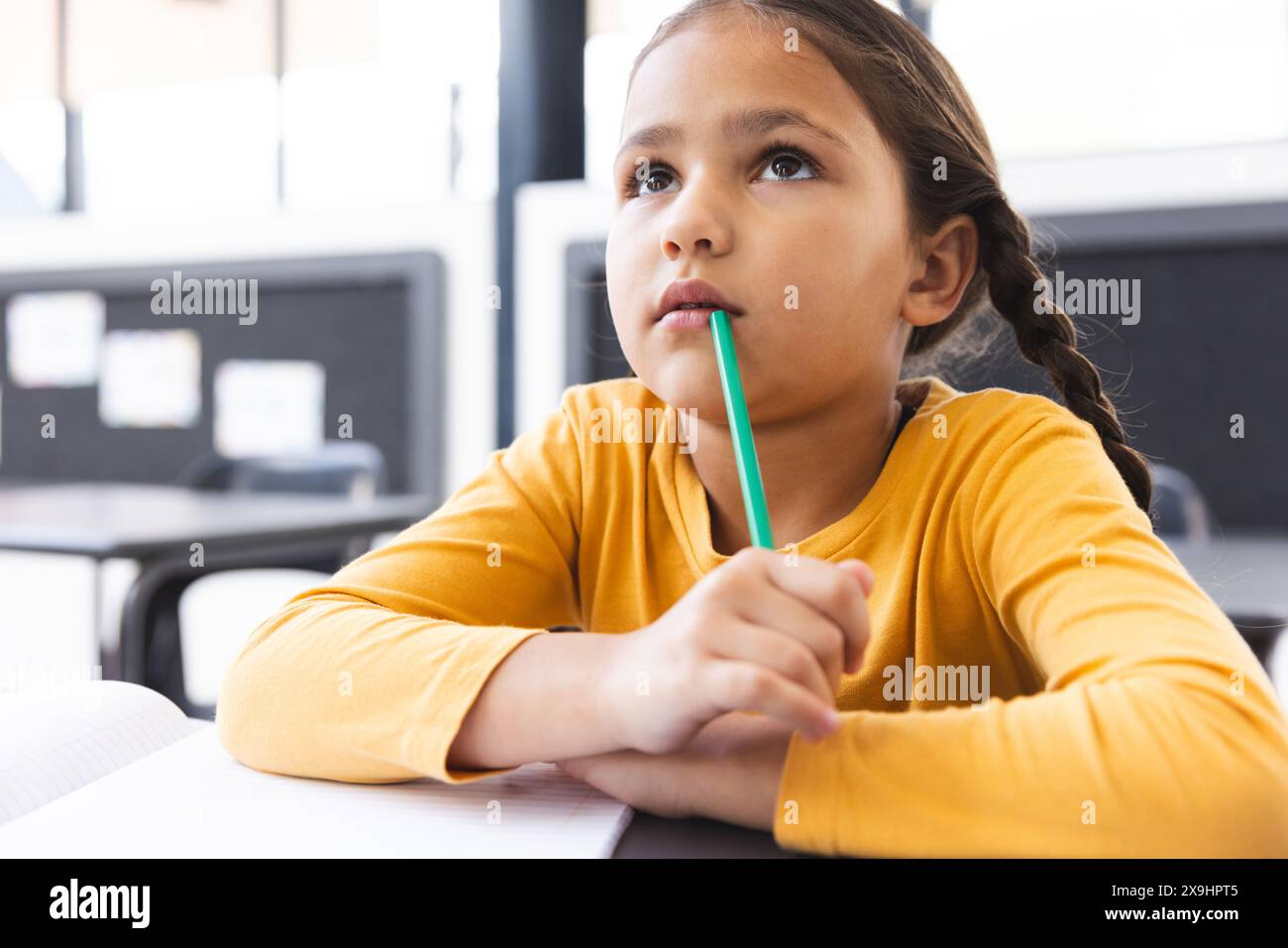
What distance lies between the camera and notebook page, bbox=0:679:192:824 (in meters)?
0.62

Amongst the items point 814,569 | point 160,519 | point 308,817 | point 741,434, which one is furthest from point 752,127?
point 160,519

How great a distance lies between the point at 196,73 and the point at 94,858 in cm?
310

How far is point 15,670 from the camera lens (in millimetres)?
2010

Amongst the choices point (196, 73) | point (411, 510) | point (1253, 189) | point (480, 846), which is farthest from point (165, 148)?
point (480, 846)

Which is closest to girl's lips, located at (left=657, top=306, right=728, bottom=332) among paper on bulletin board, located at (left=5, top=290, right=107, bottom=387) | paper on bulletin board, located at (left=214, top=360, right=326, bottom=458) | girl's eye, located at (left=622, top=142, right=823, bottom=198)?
girl's eye, located at (left=622, top=142, right=823, bottom=198)

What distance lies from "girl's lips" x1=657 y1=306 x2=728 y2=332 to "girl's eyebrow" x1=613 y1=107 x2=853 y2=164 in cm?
12

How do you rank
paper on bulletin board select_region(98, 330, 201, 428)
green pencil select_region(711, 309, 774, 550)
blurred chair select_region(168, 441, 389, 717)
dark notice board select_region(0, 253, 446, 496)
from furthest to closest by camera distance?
paper on bulletin board select_region(98, 330, 201, 428) → dark notice board select_region(0, 253, 446, 496) → blurred chair select_region(168, 441, 389, 717) → green pencil select_region(711, 309, 774, 550)

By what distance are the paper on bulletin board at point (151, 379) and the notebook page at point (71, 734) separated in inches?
101

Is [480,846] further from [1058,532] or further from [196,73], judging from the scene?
[196,73]

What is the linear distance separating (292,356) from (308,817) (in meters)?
2.68

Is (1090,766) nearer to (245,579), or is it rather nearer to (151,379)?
(245,579)

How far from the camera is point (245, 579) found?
2.68 meters

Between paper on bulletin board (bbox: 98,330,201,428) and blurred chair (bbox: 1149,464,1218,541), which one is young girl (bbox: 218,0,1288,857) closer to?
blurred chair (bbox: 1149,464,1218,541)

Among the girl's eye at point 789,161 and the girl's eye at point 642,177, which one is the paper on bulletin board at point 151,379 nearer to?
the girl's eye at point 642,177
